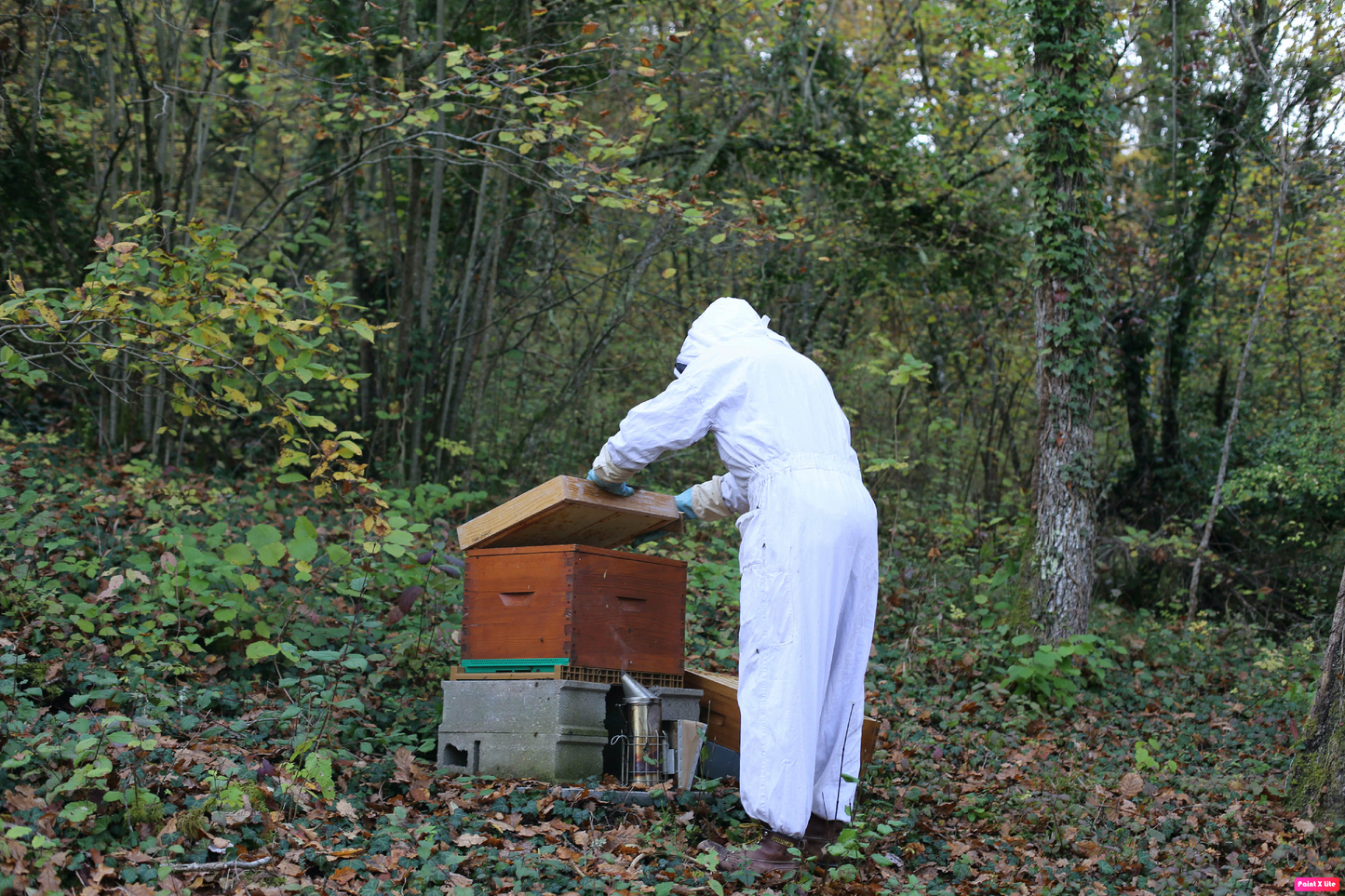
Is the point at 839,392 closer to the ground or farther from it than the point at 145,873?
farther from it

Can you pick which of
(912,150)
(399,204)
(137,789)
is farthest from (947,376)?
(137,789)

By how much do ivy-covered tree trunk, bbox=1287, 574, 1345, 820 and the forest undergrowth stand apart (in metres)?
0.15

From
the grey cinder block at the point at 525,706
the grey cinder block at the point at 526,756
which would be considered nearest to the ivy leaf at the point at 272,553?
the grey cinder block at the point at 525,706

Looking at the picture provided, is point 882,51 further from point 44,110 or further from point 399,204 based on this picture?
point 44,110

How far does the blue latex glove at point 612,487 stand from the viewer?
406 centimetres

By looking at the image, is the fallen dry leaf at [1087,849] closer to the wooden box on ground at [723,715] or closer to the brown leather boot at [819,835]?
the wooden box on ground at [723,715]

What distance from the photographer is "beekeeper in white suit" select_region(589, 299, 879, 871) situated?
3584 mm

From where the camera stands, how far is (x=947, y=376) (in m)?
13.5

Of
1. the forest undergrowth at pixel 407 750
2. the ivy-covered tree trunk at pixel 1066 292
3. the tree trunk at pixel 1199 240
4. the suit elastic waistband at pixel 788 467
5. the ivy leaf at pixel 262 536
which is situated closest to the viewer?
the forest undergrowth at pixel 407 750

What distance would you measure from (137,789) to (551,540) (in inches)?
74.0

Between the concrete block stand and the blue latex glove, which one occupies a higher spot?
the blue latex glove

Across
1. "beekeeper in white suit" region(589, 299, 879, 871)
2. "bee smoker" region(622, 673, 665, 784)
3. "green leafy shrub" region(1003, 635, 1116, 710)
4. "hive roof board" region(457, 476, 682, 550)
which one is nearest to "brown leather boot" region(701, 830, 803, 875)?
"beekeeper in white suit" region(589, 299, 879, 871)

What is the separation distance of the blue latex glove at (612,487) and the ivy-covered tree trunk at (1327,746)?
319 centimetres

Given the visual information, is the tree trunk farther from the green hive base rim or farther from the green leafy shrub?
the green hive base rim
